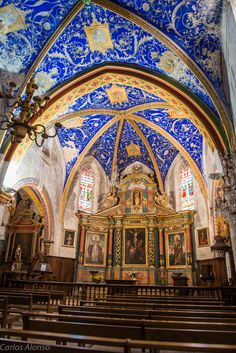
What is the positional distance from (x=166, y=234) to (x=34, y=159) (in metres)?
9.66

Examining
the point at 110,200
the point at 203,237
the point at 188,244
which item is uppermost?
the point at 110,200

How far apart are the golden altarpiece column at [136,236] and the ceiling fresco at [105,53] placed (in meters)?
8.68

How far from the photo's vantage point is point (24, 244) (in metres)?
16.6

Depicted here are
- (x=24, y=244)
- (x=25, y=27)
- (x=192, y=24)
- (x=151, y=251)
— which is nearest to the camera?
(x=192, y=24)

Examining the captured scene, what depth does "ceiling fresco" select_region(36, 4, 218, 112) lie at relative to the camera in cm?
1055

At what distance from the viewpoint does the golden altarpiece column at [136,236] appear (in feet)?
53.2

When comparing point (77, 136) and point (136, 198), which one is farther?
point (136, 198)

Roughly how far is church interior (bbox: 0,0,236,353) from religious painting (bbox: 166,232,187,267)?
98 millimetres

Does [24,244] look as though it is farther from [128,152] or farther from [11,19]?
[11,19]

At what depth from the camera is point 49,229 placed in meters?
16.1

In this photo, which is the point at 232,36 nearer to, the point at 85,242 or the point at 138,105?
the point at 138,105

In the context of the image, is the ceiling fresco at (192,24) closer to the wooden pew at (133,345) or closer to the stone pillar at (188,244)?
the stone pillar at (188,244)

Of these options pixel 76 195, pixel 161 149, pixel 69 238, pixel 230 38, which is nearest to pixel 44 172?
pixel 76 195

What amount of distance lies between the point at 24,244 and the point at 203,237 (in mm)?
11082
